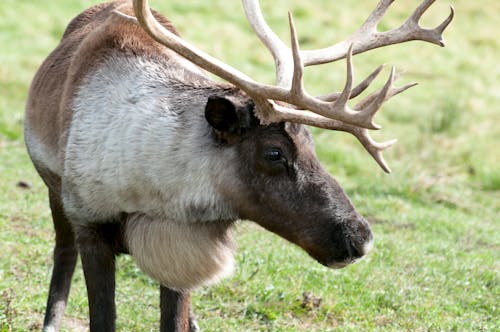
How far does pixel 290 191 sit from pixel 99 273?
107 cm

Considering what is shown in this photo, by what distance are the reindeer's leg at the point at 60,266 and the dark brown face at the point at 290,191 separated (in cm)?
147

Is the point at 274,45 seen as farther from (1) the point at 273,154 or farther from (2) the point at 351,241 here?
(2) the point at 351,241

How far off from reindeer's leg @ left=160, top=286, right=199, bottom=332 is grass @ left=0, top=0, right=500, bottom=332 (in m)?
0.59

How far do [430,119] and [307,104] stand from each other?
787cm

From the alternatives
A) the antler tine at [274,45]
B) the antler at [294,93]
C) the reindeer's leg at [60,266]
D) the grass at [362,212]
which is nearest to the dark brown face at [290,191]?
the antler at [294,93]

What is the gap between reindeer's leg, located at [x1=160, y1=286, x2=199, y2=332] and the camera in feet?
15.1

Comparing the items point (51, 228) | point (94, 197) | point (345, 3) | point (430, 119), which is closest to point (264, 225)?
point (94, 197)

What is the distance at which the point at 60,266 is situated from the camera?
5.30 meters

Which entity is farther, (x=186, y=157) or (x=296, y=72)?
(x=186, y=157)

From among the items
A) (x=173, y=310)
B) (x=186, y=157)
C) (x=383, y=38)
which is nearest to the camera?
(x=186, y=157)

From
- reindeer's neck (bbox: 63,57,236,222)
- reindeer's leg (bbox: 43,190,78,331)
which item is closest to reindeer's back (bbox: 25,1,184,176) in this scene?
reindeer's neck (bbox: 63,57,236,222)

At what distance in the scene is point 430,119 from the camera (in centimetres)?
1165

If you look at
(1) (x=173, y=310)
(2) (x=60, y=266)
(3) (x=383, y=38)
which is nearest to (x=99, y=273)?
(1) (x=173, y=310)

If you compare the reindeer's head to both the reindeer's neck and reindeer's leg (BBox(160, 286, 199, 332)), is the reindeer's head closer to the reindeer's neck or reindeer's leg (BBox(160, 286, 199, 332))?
the reindeer's neck
